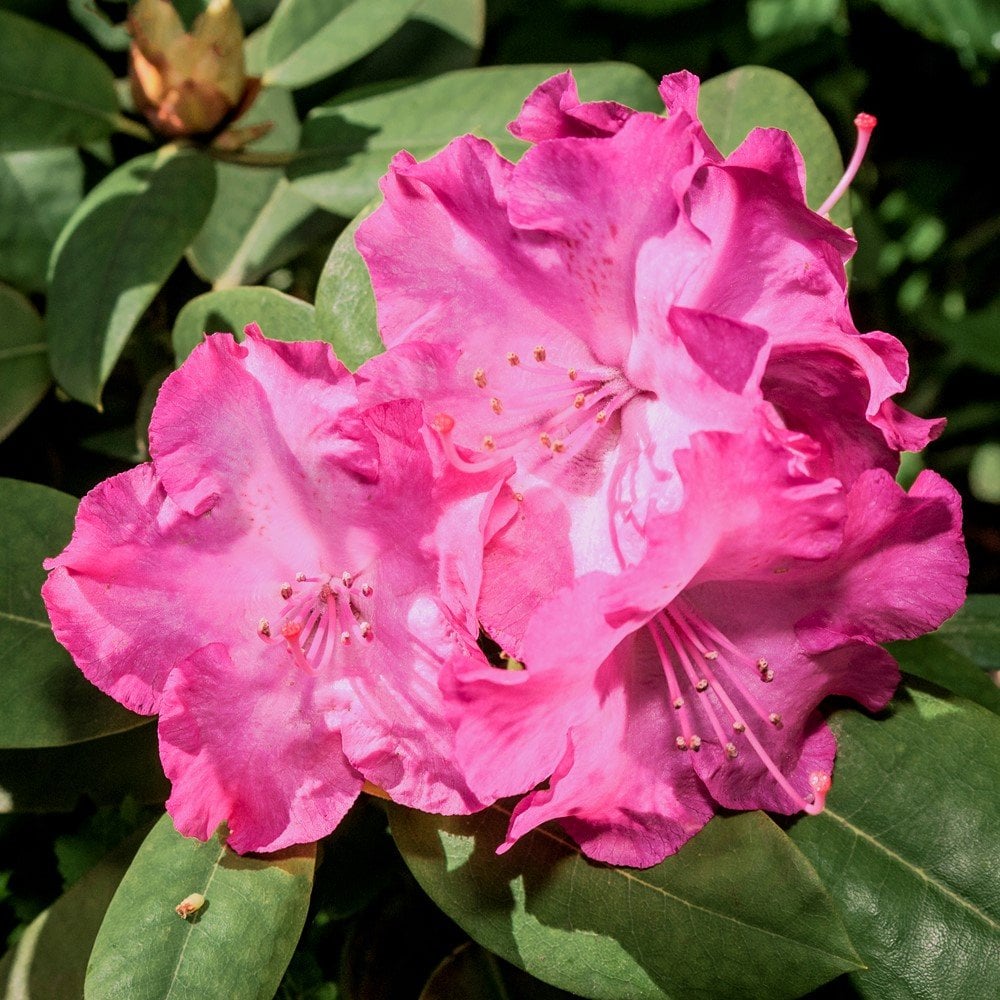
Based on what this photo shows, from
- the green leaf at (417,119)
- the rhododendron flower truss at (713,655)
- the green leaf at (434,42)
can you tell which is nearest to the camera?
the rhododendron flower truss at (713,655)

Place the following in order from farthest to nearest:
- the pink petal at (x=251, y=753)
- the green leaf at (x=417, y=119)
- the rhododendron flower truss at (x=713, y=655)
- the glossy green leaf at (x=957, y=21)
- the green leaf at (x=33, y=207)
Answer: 1. the glossy green leaf at (x=957, y=21)
2. the green leaf at (x=33, y=207)
3. the green leaf at (x=417, y=119)
4. the pink petal at (x=251, y=753)
5. the rhododendron flower truss at (x=713, y=655)

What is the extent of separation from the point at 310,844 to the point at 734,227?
55 centimetres

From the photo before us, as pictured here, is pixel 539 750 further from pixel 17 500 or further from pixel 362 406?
pixel 17 500

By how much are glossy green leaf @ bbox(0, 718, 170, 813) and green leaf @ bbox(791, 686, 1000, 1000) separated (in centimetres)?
58

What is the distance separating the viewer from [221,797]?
0.78 m

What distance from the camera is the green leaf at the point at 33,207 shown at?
1305 mm

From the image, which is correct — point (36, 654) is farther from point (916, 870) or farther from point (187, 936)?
point (916, 870)

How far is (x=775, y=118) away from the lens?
108 cm

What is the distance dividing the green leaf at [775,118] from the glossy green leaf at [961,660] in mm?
403

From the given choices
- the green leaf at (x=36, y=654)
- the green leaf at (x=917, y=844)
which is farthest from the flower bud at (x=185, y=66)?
the green leaf at (x=917, y=844)

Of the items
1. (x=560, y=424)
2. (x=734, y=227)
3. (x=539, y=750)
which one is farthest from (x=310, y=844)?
(x=734, y=227)

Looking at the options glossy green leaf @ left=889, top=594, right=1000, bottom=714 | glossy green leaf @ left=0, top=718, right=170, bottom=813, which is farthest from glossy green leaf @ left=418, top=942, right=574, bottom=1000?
glossy green leaf @ left=889, top=594, right=1000, bottom=714

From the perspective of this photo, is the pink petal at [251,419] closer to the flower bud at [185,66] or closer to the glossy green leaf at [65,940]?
the glossy green leaf at [65,940]

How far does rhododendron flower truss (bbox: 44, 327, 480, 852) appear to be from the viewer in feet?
2.53
